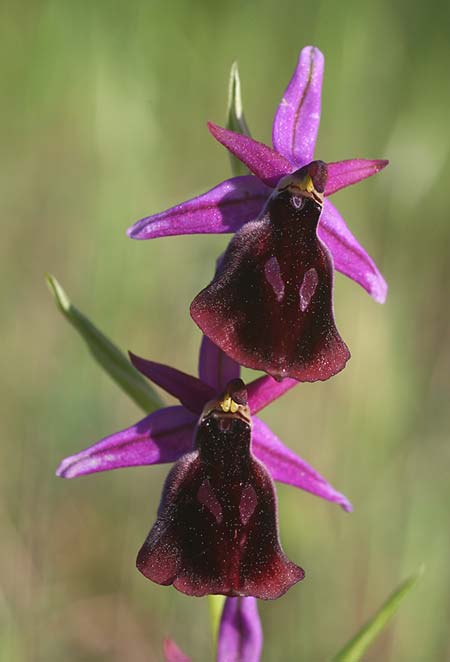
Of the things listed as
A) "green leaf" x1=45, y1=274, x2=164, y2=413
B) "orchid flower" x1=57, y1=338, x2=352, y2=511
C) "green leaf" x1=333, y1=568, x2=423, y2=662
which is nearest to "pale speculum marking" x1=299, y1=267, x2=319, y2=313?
"orchid flower" x1=57, y1=338, x2=352, y2=511

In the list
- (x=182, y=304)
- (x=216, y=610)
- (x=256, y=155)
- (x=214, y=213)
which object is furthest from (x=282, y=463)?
(x=182, y=304)

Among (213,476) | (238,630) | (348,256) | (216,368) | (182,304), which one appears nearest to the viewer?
(213,476)

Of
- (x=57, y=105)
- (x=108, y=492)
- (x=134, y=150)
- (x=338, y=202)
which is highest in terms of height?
(x=57, y=105)

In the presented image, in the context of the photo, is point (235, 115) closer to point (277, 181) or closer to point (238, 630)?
point (277, 181)

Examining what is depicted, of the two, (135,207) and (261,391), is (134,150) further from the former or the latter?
(261,391)

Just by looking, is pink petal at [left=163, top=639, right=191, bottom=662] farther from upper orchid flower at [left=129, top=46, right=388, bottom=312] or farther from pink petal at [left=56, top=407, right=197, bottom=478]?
upper orchid flower at [left=129, top=46, right=388, bottom=312]

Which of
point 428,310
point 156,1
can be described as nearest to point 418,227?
point 428,310
